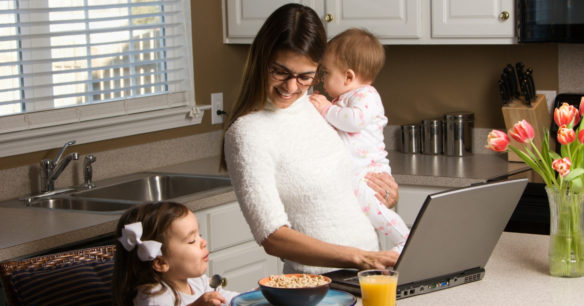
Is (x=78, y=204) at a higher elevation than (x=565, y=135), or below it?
below

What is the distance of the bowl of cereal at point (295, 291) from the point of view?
5.36 feet

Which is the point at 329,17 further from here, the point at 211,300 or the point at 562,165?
the point at 211,300

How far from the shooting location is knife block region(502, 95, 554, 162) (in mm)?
3590

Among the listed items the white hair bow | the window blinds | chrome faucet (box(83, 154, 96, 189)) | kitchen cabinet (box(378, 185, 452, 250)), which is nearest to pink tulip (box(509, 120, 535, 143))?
the white hair bow

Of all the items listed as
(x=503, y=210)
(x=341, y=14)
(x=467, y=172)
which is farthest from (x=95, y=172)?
(x=503, y=210)

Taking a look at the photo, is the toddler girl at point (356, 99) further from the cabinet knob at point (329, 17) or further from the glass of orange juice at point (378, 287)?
the cabinet knob at point (329, 17)

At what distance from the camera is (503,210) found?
1.97 meters

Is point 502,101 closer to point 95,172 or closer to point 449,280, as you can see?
point 95,172

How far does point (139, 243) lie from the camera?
67.2 inches

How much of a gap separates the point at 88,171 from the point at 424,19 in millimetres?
1575

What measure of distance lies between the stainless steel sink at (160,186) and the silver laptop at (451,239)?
165 cm

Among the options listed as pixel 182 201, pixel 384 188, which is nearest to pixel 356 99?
pixel 384 188

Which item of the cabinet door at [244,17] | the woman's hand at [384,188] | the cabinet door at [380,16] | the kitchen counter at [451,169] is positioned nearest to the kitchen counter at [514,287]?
the woman's hand at [384,188]

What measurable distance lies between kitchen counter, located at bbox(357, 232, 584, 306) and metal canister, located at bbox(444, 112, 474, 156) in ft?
5.62
